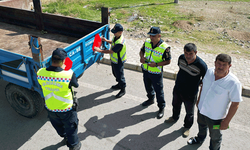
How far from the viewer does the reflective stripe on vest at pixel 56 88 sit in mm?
2967

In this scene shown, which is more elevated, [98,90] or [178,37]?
[178,37]

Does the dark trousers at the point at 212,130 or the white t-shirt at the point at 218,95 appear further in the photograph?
the dark trousers at the point at 212,130

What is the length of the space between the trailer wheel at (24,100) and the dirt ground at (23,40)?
3.13ft

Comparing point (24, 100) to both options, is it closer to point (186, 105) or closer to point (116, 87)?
point (116, 87)

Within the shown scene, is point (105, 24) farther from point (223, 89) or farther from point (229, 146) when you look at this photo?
point (229, 146)

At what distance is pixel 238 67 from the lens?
6.29 meters

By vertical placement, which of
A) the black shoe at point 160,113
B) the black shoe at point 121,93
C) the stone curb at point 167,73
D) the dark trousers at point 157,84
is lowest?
the black shoe at point 160,113

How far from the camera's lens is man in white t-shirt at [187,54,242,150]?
2719 mm

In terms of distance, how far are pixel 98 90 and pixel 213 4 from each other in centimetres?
1203

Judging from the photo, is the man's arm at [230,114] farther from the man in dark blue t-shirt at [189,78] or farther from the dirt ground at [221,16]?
the dirt ground at [221,16]

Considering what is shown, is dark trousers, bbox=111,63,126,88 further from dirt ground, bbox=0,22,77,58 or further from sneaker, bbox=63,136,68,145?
sneaker, bbox=63,136,68,145

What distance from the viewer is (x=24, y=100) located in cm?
422

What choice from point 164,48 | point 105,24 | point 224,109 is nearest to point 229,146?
point 224,109

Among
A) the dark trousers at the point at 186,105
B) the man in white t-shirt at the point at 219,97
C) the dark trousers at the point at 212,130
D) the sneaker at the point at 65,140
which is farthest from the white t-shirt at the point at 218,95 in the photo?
the sneaker at the point at 65,140
